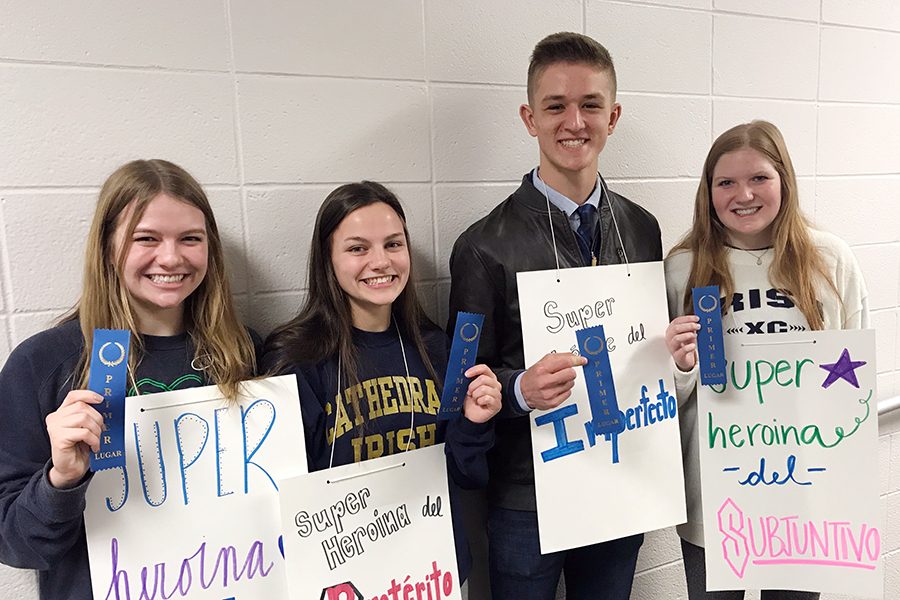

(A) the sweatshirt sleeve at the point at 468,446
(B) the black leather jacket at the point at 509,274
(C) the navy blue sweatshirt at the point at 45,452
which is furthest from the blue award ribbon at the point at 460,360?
(C) the navy blue sweatshirt at the point at 45,452

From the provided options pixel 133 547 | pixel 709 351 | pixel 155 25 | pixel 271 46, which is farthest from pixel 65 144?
pixel 709 351

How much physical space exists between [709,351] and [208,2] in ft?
3.75

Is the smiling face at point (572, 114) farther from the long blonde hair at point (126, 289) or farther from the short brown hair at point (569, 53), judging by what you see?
the long blonde hair at point (126, 289)

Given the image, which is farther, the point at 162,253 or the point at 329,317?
the point at 329,317

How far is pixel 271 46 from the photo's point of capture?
1266 millimetres

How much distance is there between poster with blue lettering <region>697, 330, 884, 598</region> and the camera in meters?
1.27

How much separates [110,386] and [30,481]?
201mm

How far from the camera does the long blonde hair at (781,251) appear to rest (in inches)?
51.6

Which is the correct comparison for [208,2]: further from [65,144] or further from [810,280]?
[810,280]

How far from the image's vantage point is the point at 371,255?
116 centimetres

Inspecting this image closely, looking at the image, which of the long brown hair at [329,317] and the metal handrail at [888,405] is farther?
the metal handrail at [888,405]

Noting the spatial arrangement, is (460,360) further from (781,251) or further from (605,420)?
(781,251)

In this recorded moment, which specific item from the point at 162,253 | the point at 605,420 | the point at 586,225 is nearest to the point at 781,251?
the point at 586,225

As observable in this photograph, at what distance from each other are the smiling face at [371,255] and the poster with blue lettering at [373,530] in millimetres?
293
